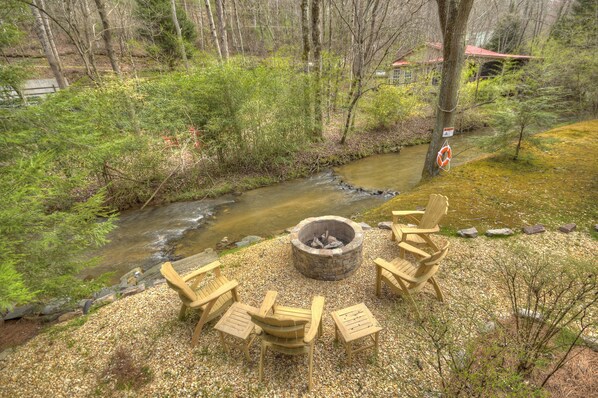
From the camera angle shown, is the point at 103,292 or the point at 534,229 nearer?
the point at 103,292

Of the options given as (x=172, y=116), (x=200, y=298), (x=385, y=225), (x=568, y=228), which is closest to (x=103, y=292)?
(x=200, y=298)

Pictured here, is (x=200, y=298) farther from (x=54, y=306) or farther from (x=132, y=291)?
(x=54, y=306)

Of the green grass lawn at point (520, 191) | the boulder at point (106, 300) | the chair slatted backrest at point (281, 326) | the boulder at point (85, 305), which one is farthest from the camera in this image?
the green grass lawn at point (520, 191)

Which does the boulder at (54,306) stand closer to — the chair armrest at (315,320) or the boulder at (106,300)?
the boulder at (106,300)

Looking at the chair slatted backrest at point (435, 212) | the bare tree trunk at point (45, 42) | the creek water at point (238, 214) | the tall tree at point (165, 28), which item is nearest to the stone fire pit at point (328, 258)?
the chair slatted backrest at point (435, 212)

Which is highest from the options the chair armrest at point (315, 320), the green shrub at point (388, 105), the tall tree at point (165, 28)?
the tall tree at point (165, 28)

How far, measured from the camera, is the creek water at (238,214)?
585cm

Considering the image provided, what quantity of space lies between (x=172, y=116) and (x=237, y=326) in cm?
700

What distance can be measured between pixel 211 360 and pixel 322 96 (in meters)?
9.86

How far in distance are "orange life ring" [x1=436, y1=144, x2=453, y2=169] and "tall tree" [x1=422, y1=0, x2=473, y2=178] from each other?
129 mm

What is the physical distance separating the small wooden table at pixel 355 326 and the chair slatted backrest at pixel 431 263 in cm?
84

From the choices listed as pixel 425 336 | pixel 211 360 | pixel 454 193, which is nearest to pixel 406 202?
pixel 454 193

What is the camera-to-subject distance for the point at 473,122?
14555 millimetres

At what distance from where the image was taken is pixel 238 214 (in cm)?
738
